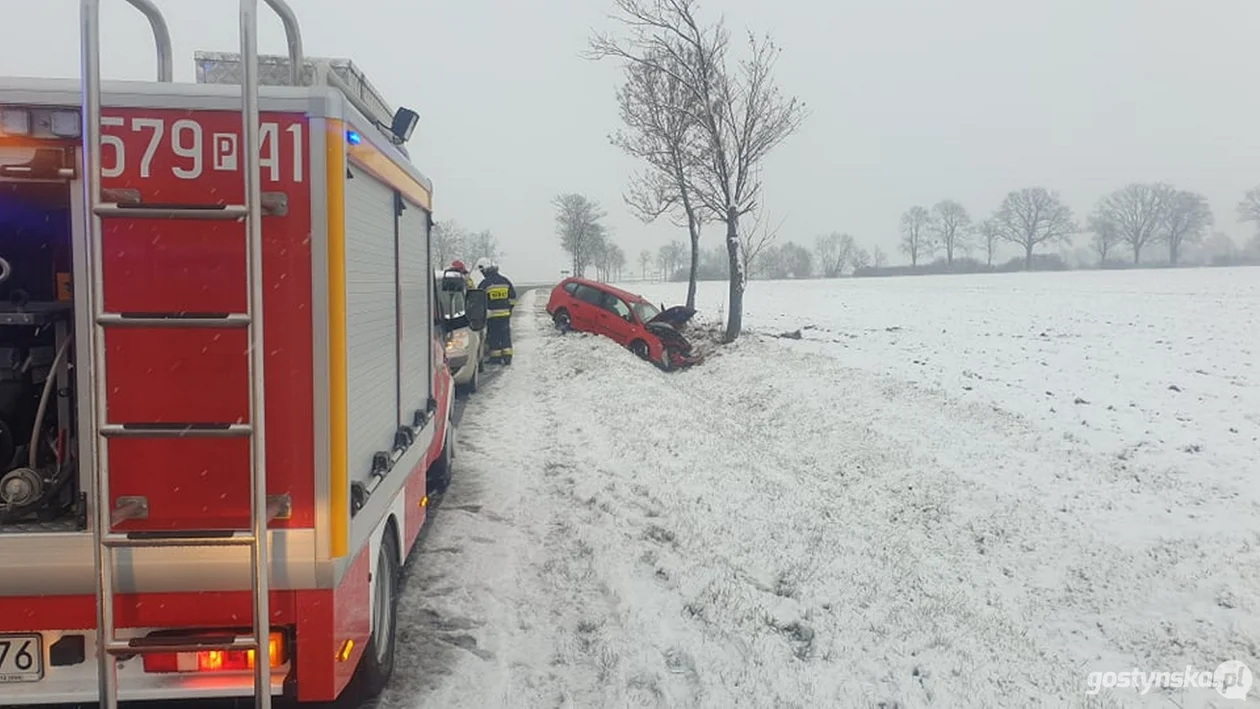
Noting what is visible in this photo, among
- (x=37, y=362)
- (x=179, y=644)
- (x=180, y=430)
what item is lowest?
(x=179, y=644)

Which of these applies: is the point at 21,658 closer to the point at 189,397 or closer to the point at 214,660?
the point at 214,660

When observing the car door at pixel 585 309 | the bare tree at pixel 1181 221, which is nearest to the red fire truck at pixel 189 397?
the car door at pixel 585 309

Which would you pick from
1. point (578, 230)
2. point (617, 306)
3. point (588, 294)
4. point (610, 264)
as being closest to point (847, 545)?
point (617, 306)

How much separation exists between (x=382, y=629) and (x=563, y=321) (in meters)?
18.0

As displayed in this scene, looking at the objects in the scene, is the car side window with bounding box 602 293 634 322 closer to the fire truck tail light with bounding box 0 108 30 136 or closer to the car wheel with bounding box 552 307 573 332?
the car wheel with bounding box 552 307 573 332

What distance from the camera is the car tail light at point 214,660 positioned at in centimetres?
294

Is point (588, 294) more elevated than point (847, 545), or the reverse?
point (588, 294)

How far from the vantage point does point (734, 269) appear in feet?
67.9

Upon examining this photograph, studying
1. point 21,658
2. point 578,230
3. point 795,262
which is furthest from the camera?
point 795,262

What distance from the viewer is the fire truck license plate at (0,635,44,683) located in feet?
9.60

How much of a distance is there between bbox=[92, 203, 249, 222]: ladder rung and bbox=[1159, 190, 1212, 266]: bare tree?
98.7 m

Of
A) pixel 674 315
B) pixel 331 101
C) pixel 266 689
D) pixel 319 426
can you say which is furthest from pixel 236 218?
pixel 674 315

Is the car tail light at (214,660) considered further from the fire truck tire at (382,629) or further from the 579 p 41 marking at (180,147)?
the 579 p 41 marking at (180,147)

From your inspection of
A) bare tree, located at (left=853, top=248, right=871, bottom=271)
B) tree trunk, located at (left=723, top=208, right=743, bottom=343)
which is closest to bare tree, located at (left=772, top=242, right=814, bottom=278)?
bare tree, located at (left=853, top=248, right=871, bottom=271)
